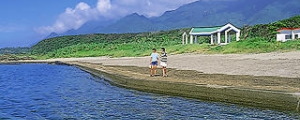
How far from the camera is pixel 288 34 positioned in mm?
54031

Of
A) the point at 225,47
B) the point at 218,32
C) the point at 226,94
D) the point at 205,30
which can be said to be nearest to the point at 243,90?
the point at 226,94

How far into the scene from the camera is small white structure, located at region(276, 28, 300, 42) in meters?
52.8

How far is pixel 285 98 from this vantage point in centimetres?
1352

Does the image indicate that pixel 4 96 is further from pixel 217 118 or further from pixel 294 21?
pixel 294 21

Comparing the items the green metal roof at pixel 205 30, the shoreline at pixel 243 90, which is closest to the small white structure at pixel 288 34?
the green metal roof at pixel 205 30

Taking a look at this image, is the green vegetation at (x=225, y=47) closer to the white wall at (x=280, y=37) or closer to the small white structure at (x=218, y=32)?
the white wall at (x=280, y=37)

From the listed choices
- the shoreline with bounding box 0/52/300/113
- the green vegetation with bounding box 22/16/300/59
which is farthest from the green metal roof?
the shoreline with bounding box 0/52/300/113

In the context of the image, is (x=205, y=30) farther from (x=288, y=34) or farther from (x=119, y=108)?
(x=119, y=108)

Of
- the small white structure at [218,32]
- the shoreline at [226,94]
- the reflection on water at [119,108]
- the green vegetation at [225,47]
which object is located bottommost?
the reflection on water at [119,108]

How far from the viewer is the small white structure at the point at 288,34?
5278 cm

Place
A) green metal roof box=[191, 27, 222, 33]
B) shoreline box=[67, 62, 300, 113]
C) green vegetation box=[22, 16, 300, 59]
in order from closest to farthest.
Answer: shoreline box=[67, 62, 300, 113] < green vegetation box=[22, 16, 300, 59] < green metal roof box=[191, 27, 222, 33]

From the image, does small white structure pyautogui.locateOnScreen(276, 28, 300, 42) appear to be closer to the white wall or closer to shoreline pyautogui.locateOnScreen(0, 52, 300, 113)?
the white wall

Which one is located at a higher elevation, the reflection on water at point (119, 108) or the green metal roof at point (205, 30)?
the green metal roof at point (205, 30)

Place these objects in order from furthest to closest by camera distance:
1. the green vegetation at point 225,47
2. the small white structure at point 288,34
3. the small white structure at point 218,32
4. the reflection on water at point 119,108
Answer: the small white structure at point 218,32
the small white structure at point 288,34
the green vegetation at point 225,47
the reflection on water at point 119,108
